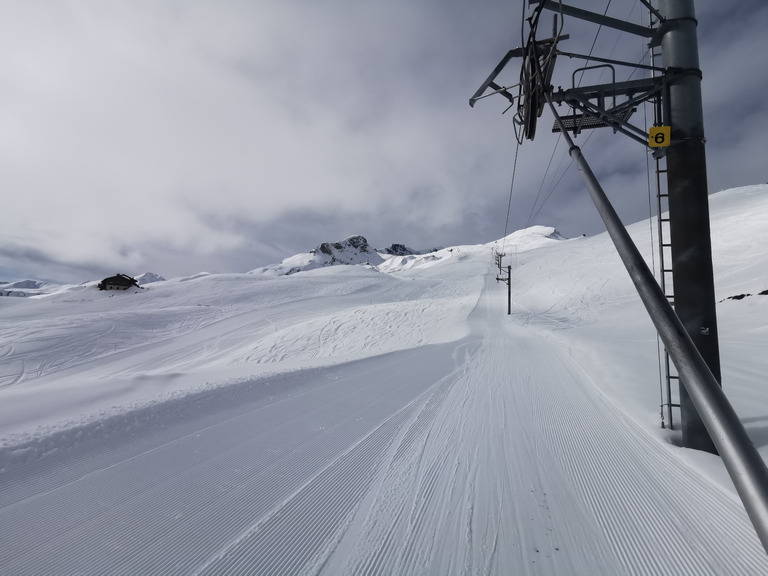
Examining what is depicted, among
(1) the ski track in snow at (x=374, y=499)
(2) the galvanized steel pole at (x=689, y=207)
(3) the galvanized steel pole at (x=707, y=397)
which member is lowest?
(1) the ski track in snow at (x=374, y=499)

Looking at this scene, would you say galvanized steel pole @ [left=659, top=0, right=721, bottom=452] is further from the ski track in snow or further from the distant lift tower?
the ski track in snow

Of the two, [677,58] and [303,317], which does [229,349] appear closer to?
[303,317]

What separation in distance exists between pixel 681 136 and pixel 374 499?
15.0 feet

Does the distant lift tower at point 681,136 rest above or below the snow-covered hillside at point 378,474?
above

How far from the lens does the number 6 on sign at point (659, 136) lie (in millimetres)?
2994

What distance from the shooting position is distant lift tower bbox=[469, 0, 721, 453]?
9.71 feet

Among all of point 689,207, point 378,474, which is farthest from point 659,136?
point 378,474

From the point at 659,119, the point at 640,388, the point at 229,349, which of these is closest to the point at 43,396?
the point at 659,119

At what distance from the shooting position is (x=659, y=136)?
3.03 metres

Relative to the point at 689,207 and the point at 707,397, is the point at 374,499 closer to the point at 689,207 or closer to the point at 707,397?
the point at 707,397

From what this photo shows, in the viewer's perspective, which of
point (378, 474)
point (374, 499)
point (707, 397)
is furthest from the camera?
point (378, 474)

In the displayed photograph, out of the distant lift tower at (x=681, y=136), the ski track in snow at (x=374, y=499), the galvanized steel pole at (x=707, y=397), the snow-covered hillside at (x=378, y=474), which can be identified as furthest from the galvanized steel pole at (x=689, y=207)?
the galvanized steel pole at (x=707, y=397)

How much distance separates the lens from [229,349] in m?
19.1

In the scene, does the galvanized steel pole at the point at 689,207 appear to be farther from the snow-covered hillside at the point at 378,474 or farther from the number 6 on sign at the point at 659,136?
the snow-covered hillside at the point at 378,474
